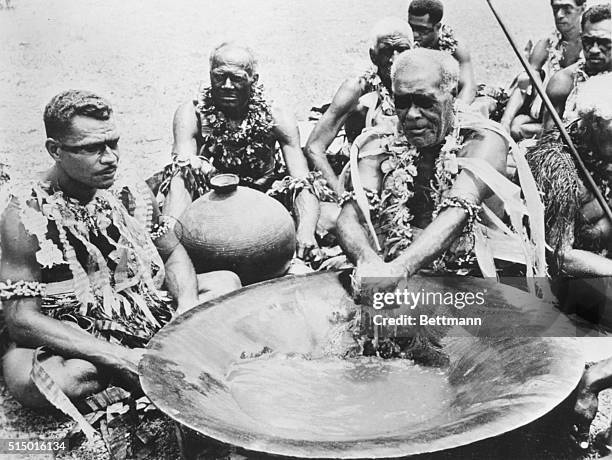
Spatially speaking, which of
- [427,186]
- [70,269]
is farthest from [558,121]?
[70,269]

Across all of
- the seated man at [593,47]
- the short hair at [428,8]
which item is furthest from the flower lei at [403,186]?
the short hair at [428,8]

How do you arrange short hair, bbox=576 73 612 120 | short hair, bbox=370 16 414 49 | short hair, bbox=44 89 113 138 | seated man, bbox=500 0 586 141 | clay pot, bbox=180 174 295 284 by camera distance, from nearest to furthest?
1. short hair, bbox=44 89 113 138
2. short hair, bbox=576 73 612 120
3. clay pot, bbox=180 174 295 284
4. short hair, bbox=370 16 414 49
5. seated man, bbox=500 0 586 141

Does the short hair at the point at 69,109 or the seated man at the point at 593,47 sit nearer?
the short hair at the point at 69,109

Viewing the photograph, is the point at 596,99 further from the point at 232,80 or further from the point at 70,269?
the point at 70,269

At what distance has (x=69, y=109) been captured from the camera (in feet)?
9.32

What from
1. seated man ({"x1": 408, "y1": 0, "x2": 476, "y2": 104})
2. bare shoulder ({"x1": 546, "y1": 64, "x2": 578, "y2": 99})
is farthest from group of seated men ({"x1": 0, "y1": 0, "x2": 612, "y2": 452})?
seated man ({"x1": 408, "y1": 0, "x2": 476, "y2": 104})

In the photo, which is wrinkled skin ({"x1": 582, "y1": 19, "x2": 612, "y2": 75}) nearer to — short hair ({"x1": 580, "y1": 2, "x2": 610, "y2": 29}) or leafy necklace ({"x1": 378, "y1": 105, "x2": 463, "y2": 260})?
short hair ({"x1": 580, "y1": 2, "x2": 610, "y2": 29})

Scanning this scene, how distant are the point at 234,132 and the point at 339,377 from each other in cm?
201

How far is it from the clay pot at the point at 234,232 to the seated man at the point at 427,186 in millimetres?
630

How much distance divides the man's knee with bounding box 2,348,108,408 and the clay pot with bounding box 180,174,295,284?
772 mm

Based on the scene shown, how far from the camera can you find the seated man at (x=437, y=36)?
166 inches

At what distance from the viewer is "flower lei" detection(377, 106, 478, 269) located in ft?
9.57

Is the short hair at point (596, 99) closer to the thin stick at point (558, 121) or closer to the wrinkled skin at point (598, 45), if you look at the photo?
the thin stick at point (558, 121)

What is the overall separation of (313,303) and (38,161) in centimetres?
200
